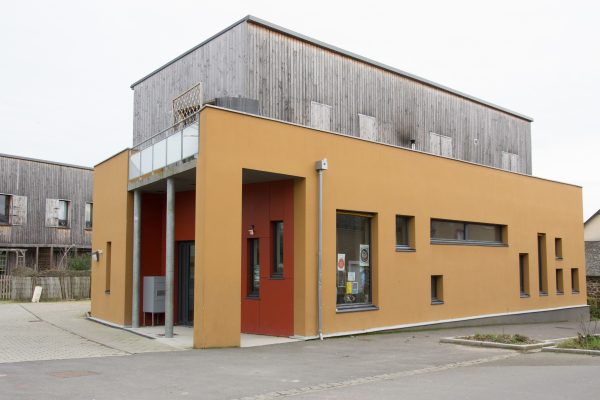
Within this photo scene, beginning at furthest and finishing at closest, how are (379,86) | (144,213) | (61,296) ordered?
1. (61,296)
2. (379,86)
3. (144,213)

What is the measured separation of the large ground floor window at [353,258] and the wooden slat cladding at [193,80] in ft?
Answer: 14.6

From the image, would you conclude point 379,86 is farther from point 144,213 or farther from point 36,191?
point 36,191

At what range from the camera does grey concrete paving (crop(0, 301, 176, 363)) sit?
490 inches

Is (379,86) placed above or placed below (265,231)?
above

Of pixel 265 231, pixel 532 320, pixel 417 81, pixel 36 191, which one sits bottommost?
pixel 532 320

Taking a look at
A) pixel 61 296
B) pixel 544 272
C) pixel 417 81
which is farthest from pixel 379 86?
pixel 61 296

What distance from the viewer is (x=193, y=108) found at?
57.4 ft

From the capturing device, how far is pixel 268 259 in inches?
599

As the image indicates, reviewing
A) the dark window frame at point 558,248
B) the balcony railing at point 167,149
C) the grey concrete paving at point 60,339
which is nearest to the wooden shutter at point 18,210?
the grey concrete paving at point 60,339

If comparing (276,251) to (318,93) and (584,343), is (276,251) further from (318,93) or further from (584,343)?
(584,343)

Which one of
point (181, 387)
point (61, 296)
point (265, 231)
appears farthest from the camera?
point (61, 296)

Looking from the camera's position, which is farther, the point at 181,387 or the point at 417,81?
the point at 417,81

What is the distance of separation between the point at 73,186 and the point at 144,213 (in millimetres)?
22867

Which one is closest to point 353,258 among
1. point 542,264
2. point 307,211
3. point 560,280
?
point 307,211
